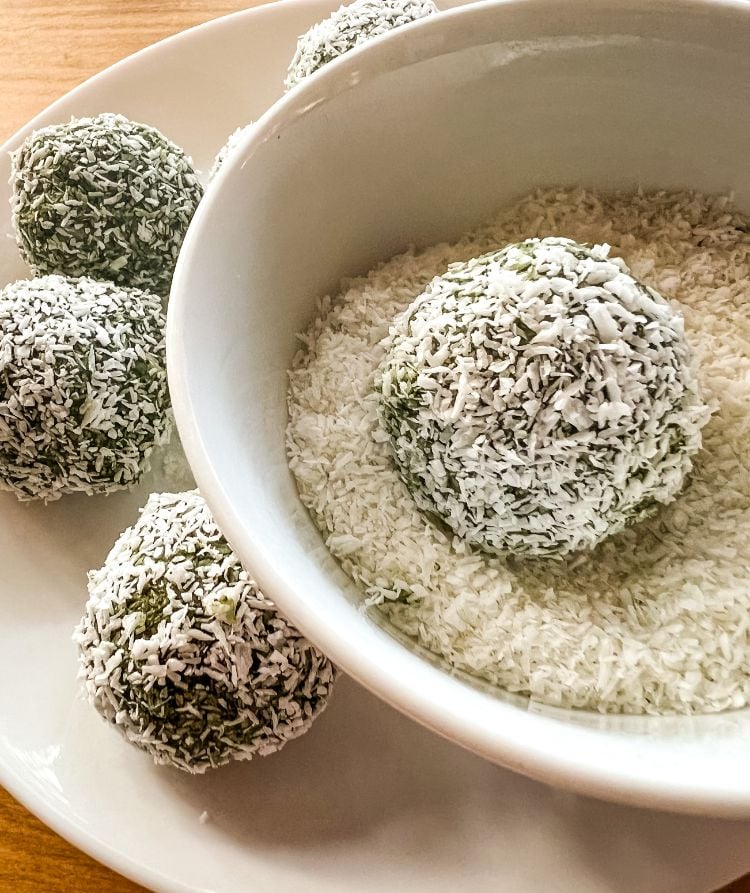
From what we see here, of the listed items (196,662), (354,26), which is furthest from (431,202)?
(196,662)

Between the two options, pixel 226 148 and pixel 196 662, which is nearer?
pixel 196 662

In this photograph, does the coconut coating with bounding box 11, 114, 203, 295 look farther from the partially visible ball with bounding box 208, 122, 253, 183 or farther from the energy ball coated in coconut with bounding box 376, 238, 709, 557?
the energy ball coated in coconut with bounding box 376, 238, 709, 557

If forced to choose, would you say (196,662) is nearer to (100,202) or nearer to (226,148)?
(100,202)

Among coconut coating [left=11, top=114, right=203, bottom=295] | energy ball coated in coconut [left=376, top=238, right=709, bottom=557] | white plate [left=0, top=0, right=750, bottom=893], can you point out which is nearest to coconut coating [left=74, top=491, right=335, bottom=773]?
white plate [left=0, top=0, right=750, bottom=893]

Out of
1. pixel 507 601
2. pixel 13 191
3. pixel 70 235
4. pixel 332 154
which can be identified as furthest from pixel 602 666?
pixel 13 191

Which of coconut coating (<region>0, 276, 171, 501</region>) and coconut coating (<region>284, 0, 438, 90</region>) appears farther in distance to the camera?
coconut coating (<region>284, 0, 438, 90</region>)

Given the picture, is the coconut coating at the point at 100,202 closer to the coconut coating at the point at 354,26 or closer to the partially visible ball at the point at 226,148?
the partially visible ball at the point at 226,148
